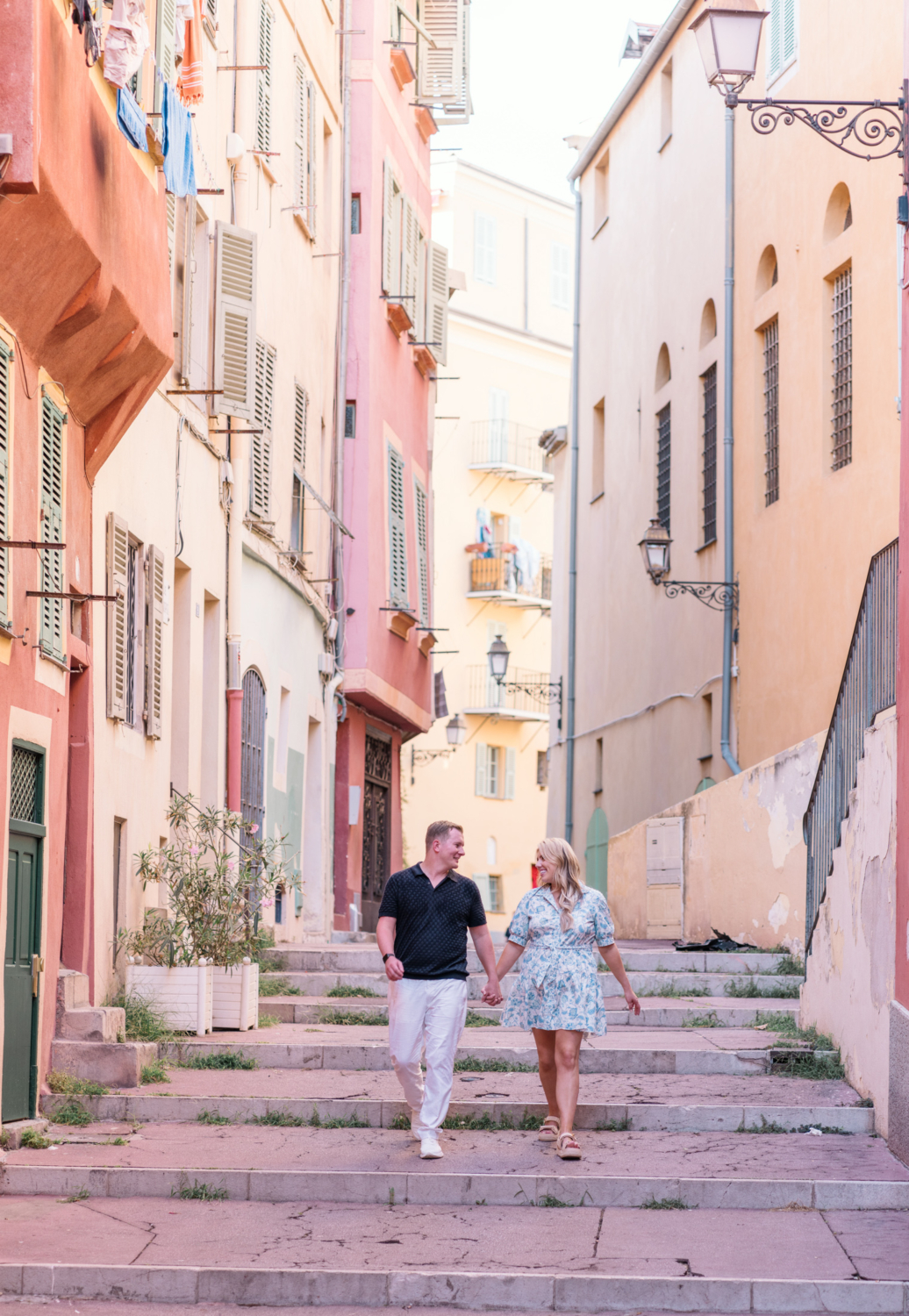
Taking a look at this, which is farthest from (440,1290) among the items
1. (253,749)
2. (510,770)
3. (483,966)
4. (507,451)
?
(507,451)

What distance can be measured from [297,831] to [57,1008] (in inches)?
372

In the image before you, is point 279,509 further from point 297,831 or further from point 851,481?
point 851,481

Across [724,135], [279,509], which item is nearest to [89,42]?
[279,509]

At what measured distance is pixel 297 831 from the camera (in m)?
20.5

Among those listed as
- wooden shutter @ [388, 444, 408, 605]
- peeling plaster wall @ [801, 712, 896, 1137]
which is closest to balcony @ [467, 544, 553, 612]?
wooden shutter @ [388, 444, 408, 605]

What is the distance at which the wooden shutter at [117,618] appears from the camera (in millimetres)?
12492

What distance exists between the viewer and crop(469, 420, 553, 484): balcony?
4594 cm

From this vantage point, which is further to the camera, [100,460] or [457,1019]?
[100,460]

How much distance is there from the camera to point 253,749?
18.1m

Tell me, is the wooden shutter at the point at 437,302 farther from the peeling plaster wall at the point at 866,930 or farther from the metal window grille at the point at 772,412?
the peeling plaster wall at the point at 866,930

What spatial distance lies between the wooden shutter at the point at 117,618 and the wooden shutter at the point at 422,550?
12.9m

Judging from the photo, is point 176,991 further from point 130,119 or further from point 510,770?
point 510,770

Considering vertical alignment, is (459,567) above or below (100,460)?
above

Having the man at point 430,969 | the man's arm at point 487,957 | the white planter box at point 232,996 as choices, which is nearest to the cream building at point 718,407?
the white planter box at point 232,996
